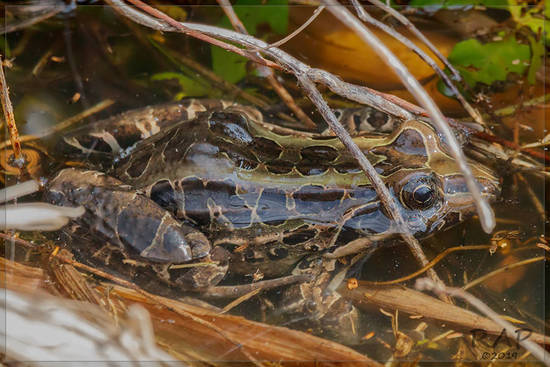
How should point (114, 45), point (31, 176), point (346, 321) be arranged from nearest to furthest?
1. point (346, 321)
2. point (31, 176)
3. point (114, 45)

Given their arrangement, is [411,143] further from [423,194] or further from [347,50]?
[347,50]

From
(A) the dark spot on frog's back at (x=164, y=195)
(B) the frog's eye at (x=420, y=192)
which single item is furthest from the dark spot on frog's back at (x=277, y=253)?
(B) the frog's eye at (x=420, y=192)

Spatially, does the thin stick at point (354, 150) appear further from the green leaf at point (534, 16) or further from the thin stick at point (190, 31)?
the green leaf at point (534, 16)

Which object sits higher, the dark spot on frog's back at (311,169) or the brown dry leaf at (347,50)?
the brown dry leaf at (347,50)

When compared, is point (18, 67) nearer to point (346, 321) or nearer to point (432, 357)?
point (346, 321)

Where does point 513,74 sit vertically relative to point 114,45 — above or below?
below

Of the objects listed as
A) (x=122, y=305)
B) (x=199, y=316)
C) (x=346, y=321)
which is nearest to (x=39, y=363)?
(x=122, y=305)

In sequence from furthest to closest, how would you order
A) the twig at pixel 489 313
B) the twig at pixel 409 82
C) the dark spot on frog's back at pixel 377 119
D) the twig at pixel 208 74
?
the twig at pixel 208 74
the dark spot on frog's back at pixel 377 119
the twig at pixel 489 313
the twig at pixel 409 82
